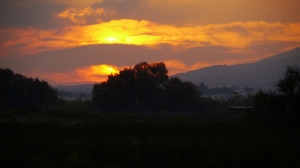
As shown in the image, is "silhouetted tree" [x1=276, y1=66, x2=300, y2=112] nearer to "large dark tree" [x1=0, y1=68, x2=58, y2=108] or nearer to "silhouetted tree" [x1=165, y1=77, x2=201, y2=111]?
"silhouetted tree" [x1=165, y1=77, x2=201, y2=111]

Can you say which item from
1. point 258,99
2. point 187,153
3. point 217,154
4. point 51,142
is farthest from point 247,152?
point 258,99

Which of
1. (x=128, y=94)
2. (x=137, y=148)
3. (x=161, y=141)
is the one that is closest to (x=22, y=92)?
(x=128, y=94)

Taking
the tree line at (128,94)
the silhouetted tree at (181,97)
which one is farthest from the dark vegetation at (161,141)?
the silhouetted tree at (181,97)

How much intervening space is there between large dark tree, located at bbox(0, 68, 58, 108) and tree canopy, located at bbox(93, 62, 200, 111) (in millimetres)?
6660

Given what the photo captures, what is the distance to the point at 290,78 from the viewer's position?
2595 cm

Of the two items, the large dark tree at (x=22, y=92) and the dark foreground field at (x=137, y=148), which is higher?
the large dark tree at (x=22, y=92)

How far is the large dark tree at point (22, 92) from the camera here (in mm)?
50484

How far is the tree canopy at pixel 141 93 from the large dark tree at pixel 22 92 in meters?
6.66

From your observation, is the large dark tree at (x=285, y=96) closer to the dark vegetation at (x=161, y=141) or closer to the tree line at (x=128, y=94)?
the dark vegetation at (x=161, y=141)

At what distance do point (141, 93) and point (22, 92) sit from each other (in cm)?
1546

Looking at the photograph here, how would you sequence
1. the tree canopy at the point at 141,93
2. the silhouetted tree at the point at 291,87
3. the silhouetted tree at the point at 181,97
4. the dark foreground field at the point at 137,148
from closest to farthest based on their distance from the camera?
1. the dark foreground field at the point at 137,148
2. the silhouetted tree at the point at 291,87
3. the tree canopy at the point at 141,93
4. the silhouetted tree at the point at 181,97

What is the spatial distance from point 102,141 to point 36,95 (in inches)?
1534

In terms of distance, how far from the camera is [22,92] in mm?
50594

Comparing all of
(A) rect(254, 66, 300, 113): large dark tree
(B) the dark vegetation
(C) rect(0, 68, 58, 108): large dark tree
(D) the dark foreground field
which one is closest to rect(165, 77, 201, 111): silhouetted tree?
(C) rect(0, 68, 58, 108): large dark tree
